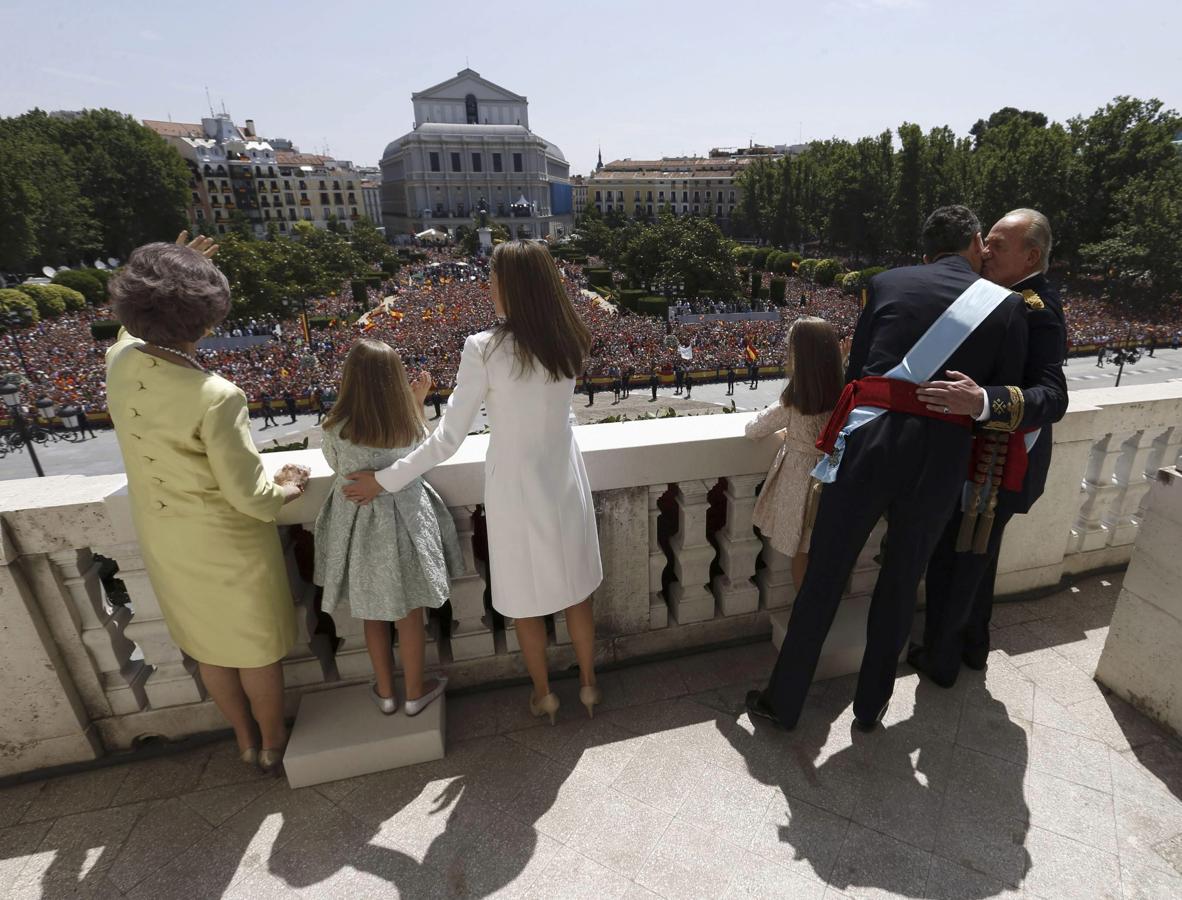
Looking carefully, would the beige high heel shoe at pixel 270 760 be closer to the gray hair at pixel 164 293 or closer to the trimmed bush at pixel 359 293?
the gray hair at pixel 164 293

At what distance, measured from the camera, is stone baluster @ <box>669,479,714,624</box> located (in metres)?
2.62

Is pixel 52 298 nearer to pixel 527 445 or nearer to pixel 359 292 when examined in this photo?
pixel 359 292

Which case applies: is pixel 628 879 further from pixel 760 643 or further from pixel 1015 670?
pixel 1015 670

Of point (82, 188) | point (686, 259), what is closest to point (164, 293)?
point (686, 259)

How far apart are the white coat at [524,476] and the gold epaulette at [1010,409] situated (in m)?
1.31

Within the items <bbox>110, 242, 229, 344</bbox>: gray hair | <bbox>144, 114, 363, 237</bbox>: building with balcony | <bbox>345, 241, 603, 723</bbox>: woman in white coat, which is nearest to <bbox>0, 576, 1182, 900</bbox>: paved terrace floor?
<bbox>345, 241, 603, 723</bbox>: woman in white coat

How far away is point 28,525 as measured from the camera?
2.06 metres

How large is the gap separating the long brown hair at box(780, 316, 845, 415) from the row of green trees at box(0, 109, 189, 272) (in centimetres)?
4758

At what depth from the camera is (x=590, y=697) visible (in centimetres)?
246

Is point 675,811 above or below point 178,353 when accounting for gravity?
below

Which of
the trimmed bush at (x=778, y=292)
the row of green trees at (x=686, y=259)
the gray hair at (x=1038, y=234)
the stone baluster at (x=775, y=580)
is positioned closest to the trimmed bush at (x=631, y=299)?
the row of green trees at (x=686, y=259)

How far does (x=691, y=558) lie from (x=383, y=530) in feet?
4.26

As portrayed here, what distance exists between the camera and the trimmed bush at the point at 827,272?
140ft

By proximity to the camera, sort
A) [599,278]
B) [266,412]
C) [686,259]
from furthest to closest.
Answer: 1. [599,278]
2. [686,259]
3. [266,412]
